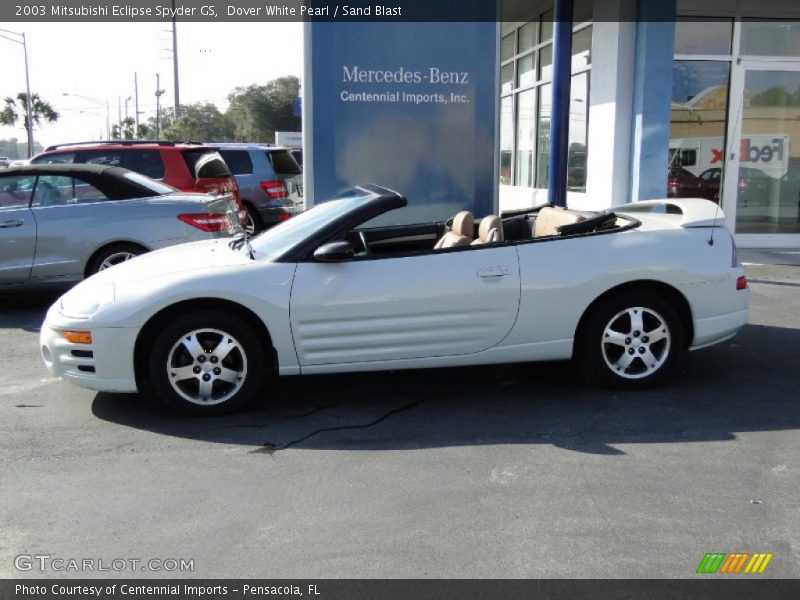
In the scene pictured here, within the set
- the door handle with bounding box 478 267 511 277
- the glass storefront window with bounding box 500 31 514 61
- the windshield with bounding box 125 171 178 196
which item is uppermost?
the glass storefront window with bounding box 500 31 514 61

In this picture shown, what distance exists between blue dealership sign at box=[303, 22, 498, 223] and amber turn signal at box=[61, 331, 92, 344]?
289 cm

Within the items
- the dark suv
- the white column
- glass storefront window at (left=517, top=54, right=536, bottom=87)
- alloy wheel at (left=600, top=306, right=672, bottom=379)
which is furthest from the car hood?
glass storefront window at (left=517, top=54, right=536, bottom=87)

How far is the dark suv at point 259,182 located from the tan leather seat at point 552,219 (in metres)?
7.80

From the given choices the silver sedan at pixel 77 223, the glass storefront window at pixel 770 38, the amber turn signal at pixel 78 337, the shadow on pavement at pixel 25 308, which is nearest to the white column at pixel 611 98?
the glass storefront window at pixel 770 38

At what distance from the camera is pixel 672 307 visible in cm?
525

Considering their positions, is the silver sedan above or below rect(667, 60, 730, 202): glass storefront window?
below

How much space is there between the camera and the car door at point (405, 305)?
4.80 meters

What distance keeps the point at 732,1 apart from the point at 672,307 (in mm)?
8148

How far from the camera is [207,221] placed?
8.31 m

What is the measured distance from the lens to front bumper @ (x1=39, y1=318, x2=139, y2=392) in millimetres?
4668

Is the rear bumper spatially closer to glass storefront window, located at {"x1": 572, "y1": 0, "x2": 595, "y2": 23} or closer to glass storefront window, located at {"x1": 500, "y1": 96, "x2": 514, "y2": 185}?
glass storefront window, located at {"x1": 572, "y1": 0, "x2": 595, "y2": 23}

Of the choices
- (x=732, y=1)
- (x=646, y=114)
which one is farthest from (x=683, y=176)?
(x=732, y=1)

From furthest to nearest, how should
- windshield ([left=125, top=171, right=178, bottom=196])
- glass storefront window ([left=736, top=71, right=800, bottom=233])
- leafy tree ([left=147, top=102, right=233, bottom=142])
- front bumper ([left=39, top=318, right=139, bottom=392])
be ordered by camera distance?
leafy tree ([left=147, top=102, right=233, bottom=142])
glass storefront window ([left=736, top=71, right=800, bottom=233])
windshield ([left=125, top=171, right=178, bottom=196])
front bumper ([left=39, top=318, right=139, bottom=392])

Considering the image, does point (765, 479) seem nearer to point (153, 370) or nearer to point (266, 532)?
point (266, 532)
